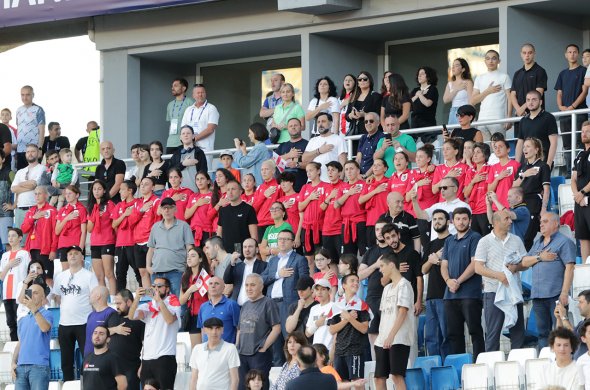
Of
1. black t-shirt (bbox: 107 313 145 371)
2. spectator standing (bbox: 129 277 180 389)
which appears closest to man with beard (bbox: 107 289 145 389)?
black t-shirt (bbox: 107 313 145 371)

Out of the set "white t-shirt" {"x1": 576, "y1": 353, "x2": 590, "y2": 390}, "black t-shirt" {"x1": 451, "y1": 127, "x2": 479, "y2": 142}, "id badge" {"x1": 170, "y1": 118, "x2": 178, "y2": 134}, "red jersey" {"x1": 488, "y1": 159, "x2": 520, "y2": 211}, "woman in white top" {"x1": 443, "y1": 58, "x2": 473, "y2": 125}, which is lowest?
"white t-shirt" {"x1": 576, "y1": 353, "x2": 590, "y2": 390}

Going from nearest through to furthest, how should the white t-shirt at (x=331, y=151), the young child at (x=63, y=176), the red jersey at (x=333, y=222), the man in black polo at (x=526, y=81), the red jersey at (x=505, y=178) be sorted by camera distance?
1. the red jersey at (x=505, y=178)
2. the red jersey at (x=333, y=222)
3. the white t-shirt at (x=331, y=151)
4. the man in black polo at (x=526, y=81)
5. the young child at (x=63, y=176)

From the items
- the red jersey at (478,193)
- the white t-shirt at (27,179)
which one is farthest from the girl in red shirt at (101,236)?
the red jersey at (478,193)

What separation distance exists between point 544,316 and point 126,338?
4201mm

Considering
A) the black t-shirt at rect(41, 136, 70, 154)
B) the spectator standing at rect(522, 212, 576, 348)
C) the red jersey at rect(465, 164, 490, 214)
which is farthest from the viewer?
the black t-shirt at rect(41, 136, 70, 154)

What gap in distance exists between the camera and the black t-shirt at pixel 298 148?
17016 millimetres

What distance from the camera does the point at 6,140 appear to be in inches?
819

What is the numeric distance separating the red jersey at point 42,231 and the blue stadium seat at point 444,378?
22.5 ft

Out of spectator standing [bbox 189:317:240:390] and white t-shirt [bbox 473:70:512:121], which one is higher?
white t-shirt [bbox 473:70:512:121]

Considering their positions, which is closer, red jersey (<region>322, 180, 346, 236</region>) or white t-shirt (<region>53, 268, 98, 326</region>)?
white t-shirt (<region>53, 268, 98, 326</region>)

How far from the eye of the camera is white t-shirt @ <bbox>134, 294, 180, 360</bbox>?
45.7 feet

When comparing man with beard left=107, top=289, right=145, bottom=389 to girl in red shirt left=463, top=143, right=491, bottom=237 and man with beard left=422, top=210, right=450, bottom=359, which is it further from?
girl in red shirt left=463, top=143, right=491, bottom=237

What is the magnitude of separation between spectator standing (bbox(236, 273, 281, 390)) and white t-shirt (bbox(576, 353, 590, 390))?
3536 mm

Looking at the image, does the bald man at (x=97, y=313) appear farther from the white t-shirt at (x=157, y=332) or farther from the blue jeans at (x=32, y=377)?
the blue jeans at (x=32, y=377)
